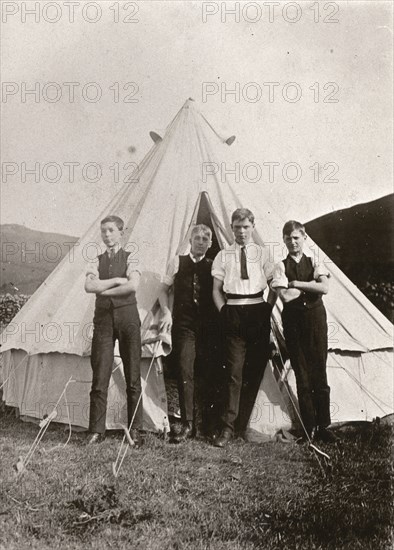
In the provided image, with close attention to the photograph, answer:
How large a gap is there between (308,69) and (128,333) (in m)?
3.08

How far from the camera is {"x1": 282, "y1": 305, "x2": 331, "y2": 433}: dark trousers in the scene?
432cm

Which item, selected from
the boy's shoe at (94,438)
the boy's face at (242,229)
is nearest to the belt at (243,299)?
the boy's face at (242,229)

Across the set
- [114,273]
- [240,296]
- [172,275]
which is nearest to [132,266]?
[114,273]

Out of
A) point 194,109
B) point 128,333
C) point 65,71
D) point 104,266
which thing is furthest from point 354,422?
→ point 65,71

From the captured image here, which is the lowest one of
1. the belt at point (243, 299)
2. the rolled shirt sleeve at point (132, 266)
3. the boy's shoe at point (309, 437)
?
the boy's shoe at point (309, 437)

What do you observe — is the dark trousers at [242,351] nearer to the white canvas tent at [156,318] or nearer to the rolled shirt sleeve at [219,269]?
the white canvas tent at [156,318]

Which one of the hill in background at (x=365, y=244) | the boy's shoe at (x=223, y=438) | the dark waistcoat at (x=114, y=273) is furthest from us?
the hill in background at (x=365, y=244)

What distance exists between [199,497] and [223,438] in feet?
3.52

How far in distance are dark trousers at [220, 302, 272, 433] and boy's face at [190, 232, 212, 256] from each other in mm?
560

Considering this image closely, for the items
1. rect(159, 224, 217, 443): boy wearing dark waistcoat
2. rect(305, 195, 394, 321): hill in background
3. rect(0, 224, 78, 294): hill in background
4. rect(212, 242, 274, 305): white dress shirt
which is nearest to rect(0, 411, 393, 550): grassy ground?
rect(159, 224, 217, 443): boy wearing dark waistcoat

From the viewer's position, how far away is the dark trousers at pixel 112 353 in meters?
4.29

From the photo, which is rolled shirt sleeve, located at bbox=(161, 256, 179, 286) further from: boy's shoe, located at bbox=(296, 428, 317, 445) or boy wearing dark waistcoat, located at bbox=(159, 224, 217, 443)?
→ boy's shoe, located at bbox=(296, 428, 317, 445)

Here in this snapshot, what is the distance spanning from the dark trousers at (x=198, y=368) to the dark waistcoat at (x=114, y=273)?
481mm

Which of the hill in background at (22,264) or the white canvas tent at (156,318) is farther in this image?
the hill in background at (22,264)
